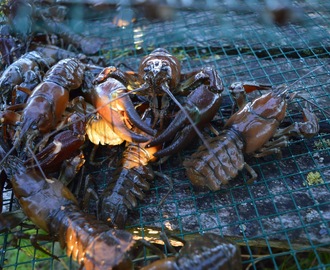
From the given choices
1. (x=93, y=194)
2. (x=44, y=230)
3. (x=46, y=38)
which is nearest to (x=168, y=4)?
(x=46, y=38)

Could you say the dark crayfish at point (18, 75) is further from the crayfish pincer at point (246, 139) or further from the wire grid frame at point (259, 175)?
the crayfish pincer at point (246, 139)

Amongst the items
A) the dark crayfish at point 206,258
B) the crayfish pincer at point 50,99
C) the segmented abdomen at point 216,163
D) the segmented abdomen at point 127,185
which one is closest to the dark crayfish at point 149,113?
the segmented abdomen at point 127,185

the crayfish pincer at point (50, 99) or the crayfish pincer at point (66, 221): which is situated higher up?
the crayfish pincer at point (50, 99)

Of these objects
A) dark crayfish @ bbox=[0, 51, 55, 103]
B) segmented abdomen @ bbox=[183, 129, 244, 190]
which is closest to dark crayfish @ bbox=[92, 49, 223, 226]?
segmented abdomen @ bbox=[183, 129, 244, 190]

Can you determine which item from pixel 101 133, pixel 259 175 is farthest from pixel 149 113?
pixel 259 175

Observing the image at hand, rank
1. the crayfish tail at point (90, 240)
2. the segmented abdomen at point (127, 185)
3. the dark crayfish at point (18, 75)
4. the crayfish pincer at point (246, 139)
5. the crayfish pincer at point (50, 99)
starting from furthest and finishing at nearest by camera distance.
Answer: the dark crayfish at point (18, 75) → the crayfish pincer at point (50, 99) → the crayfish pincer at point (246, 139) → the segmented abdomen at point (127, 185) → the crayfish tail at point (90, 240)

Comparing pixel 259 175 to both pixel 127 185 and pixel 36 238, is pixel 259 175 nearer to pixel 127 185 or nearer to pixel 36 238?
pixel 127 185

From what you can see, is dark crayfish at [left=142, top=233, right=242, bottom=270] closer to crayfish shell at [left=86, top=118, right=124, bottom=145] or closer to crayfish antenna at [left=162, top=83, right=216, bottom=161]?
crayfish antenna at [left=162, top=83, right=216, bottom=161]
